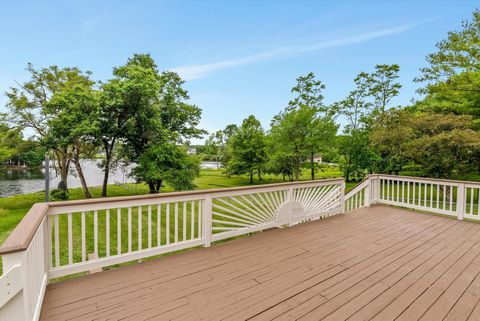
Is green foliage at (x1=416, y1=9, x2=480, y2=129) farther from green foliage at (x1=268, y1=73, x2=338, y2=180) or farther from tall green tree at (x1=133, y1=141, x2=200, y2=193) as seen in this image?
tall green tree at (x1=133, y1=141, x2=200, y2=193)

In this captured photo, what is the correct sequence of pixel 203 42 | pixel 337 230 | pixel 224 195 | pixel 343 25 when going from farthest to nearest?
pixel 203 42 < pixel 343 25 < pixel 337 230 < pixel 224 195

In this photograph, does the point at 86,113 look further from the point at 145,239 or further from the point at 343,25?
the point at 343,25

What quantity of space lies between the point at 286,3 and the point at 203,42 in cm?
454

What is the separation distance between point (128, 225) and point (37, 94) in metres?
19.7

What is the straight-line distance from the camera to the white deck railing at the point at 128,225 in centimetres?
135

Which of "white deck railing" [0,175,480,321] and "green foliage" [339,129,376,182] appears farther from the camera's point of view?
"green foliage" [339,129,376,182]

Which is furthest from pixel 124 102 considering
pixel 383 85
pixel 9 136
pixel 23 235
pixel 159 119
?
pixel 383 85

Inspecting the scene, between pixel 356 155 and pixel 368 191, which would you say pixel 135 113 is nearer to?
pixel 368 191

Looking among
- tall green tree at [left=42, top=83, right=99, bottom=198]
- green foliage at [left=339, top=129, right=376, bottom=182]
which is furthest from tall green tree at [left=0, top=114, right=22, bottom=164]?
green foliage at [left=339, top=129, right=376, bottom=182]

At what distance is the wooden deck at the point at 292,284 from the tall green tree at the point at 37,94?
16.0 metres

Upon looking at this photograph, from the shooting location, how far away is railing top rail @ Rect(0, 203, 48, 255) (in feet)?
4.25

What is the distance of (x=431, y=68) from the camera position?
10297mm

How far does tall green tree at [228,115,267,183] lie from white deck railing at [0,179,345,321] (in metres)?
16.0

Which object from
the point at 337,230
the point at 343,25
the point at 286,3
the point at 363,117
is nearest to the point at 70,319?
the point at 337,230
